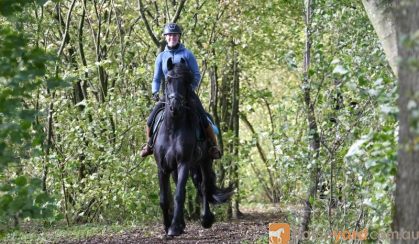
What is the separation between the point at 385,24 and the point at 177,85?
19.5 ft

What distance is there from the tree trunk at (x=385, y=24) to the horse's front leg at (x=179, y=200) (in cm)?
→ 677

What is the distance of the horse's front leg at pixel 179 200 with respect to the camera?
504 inches

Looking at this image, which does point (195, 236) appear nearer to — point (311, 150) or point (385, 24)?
point (311, 150)

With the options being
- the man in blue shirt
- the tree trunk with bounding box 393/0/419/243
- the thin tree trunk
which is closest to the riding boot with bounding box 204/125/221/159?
the man in blue shirt

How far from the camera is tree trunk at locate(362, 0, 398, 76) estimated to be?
616 centimetres

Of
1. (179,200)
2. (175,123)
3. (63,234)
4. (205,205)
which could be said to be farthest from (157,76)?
(63,234)

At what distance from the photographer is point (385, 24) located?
627cm

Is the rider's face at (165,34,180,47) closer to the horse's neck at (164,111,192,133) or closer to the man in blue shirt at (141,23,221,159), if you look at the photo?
the man in blue shirt at (141,23,221,159)

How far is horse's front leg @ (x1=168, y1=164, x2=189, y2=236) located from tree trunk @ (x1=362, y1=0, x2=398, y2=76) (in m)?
6.77

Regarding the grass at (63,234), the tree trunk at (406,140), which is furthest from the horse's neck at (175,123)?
the tree trunk at (406,140)

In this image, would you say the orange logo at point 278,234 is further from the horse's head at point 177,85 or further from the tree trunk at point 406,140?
the tree trunk at point 406,140

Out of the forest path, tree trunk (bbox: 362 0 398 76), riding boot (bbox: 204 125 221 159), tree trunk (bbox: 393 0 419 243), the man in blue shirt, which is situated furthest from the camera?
riding boot (bbox: 204 125 221 159)

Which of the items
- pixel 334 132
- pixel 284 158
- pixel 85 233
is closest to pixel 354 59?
pixel 334 132

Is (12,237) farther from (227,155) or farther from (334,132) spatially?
(334,132)
